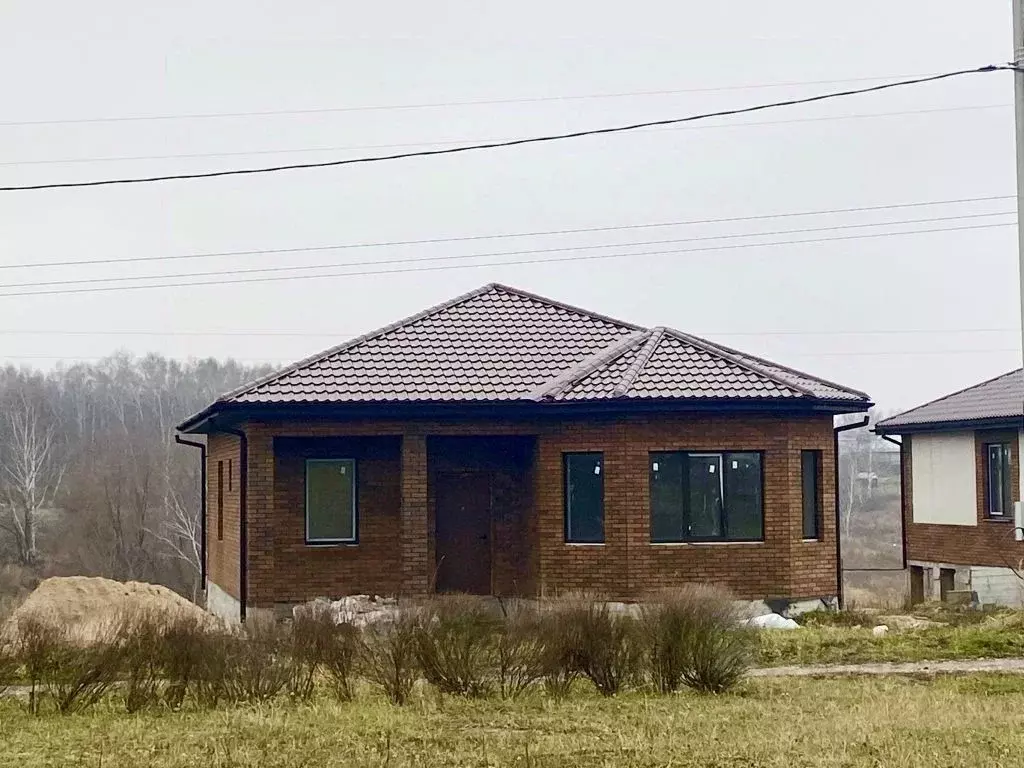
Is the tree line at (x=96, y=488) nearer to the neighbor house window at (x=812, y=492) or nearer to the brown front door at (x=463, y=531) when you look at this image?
the brown front door at (x=463, y=531)

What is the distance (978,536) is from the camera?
2903cm

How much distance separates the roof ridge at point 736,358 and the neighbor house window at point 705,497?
1.14 meters

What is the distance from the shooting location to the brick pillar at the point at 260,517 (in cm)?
2022

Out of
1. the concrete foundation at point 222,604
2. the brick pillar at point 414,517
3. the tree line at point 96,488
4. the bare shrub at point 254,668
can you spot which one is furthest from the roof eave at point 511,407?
the tree line at point 96,488

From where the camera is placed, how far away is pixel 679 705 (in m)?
11.7

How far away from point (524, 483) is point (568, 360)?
2.20 metres

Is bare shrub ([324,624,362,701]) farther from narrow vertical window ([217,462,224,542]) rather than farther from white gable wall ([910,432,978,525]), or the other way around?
white gable wall ([910,432,978,525])

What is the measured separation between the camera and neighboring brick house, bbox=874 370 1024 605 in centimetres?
2788

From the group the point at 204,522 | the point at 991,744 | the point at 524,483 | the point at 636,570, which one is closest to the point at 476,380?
the point at 524,483

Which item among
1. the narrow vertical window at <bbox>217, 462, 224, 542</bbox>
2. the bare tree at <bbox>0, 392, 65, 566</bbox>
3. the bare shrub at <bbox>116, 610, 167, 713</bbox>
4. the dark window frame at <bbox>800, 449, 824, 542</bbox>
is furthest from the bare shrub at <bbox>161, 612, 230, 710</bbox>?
the bare tree at <bbox>0, 392, 65, 566</bbox>

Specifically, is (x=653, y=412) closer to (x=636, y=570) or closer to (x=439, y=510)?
(x=636, y=570)

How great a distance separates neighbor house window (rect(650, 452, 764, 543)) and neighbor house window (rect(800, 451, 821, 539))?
0.99 m

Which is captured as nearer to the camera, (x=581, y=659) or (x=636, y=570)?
(x=581, y=659)

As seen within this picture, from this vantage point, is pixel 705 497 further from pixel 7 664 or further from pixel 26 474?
pixel 26 474
